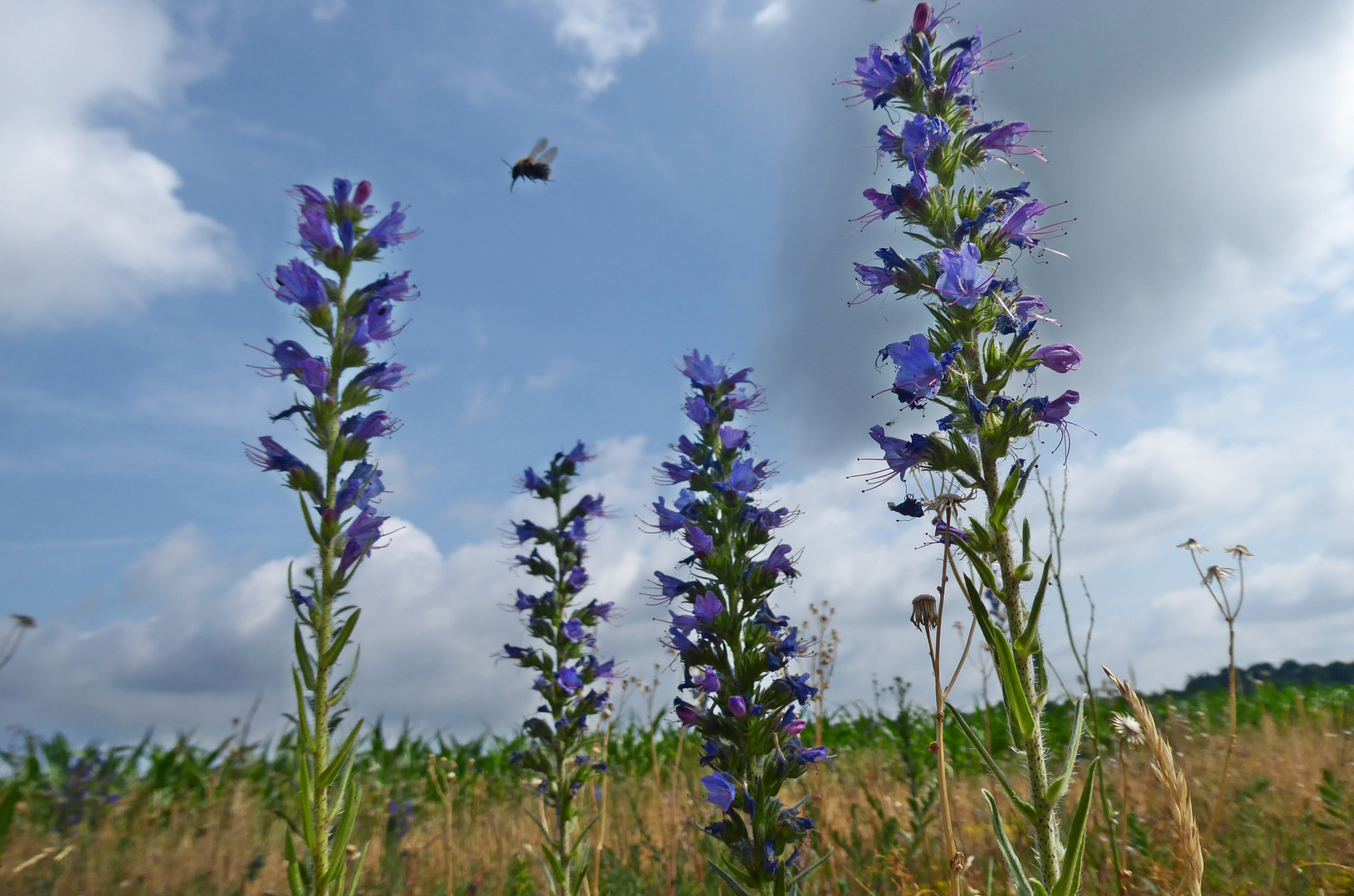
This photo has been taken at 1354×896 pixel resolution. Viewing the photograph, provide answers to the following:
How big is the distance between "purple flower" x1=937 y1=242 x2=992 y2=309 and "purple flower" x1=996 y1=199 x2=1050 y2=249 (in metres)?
0.41

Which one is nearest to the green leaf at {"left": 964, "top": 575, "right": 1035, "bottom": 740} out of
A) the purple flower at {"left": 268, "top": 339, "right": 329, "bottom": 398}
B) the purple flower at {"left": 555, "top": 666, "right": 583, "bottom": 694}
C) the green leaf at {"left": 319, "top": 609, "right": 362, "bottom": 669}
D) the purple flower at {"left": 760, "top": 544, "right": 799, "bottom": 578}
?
the purple flower at {"left": 760, "top": 544, "right": 799, "bottom": 578}

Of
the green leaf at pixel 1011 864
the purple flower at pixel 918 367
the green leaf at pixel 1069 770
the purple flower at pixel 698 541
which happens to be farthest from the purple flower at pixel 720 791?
the purple flower at pixel 918 367

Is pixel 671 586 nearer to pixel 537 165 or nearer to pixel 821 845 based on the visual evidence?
pixel 821 845

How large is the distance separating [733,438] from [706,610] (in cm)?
114

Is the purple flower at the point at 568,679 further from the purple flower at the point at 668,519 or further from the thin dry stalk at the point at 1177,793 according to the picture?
the thin dry stalk at the point at 1177,793

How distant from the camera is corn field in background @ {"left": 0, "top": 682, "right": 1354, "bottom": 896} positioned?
5.22 metres

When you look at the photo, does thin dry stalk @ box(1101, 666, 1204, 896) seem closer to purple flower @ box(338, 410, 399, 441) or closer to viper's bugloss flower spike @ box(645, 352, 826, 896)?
viper's bugloss flower spike @ box(645, 352, 826, 896)

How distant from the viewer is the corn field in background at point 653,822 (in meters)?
5.22

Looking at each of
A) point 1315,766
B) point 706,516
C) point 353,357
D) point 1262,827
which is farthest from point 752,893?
point 1315,766

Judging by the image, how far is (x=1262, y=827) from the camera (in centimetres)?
579

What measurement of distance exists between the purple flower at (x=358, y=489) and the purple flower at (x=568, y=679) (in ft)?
11.7

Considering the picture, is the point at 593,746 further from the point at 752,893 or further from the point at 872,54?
the point at 872,54

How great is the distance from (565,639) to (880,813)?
3215 mm

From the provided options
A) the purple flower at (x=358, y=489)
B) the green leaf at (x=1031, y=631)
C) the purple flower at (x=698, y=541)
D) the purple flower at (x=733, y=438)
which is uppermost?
the purple flower at (x=733, y=438)
